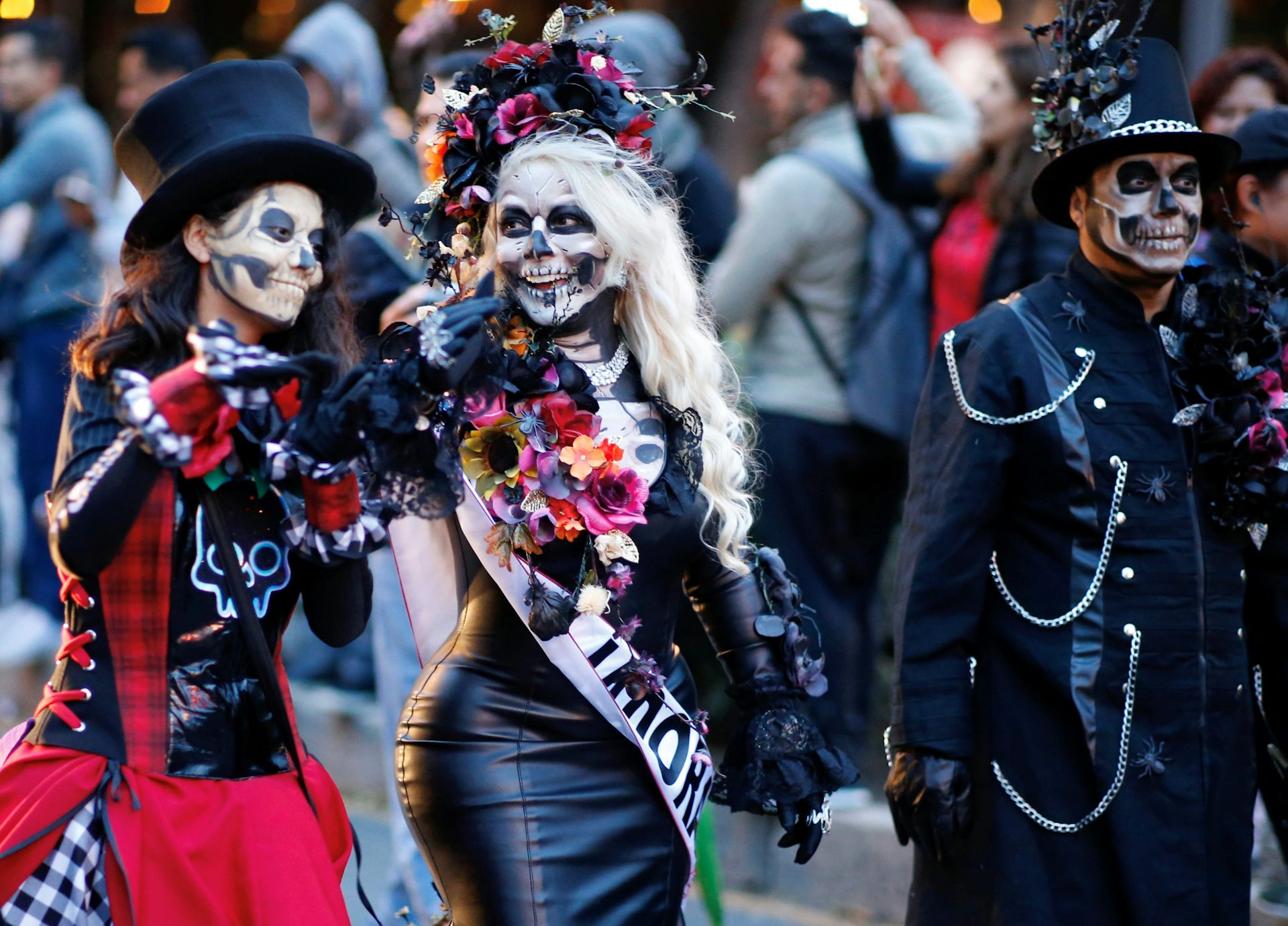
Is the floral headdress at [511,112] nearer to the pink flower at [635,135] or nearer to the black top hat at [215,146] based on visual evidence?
the pink flower at [635,135]

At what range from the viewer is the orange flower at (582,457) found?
3.49 m

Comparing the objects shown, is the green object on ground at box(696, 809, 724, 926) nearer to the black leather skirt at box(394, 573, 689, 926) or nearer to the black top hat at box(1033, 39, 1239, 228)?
the black leather skirt at box(394, 573, 689, 926)

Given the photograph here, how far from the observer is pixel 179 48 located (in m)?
7.52

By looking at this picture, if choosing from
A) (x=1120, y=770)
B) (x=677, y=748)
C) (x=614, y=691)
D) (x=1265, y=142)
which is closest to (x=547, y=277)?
(x=614, y=691)

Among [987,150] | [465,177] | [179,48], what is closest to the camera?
[465,177]

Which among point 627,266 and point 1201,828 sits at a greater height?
point 627,266

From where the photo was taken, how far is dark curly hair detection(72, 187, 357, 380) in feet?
10.3

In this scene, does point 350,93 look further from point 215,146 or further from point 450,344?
point 450,344

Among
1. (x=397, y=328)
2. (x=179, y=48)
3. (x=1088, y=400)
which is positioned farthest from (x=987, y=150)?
(x=179, y=48)

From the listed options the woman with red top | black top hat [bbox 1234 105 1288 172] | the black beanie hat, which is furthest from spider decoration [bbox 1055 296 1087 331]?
the black beanie hat

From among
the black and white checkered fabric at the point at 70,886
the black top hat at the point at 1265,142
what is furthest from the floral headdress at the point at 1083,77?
the black and white checkered fabric at the point at 70,886

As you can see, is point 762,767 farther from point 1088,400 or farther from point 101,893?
point 101,893

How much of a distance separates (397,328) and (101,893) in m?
1.15

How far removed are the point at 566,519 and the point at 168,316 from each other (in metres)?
0.87
